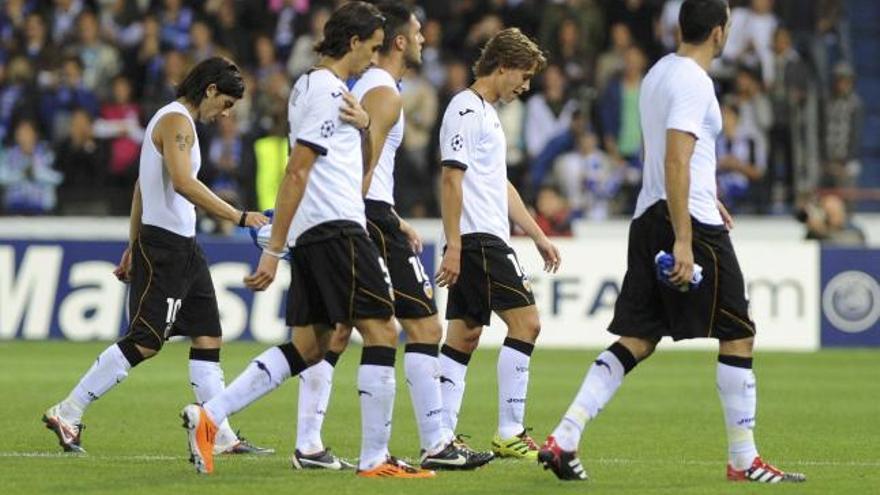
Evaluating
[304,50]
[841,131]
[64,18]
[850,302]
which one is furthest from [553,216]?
[64,18]

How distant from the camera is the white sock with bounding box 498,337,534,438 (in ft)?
38.4

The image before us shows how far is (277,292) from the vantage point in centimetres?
2158

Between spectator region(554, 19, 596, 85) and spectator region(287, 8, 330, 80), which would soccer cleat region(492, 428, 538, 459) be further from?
spectator region(287, 8, 330, 80)

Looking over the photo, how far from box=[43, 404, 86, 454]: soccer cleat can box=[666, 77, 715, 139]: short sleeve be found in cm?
406

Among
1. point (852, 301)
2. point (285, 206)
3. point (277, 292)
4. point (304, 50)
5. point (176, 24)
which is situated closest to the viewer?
point (285, 206)

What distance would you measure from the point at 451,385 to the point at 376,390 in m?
1.63

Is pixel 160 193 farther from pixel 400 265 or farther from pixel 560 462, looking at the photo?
pixel 560 462

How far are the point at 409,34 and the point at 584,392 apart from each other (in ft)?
7.44

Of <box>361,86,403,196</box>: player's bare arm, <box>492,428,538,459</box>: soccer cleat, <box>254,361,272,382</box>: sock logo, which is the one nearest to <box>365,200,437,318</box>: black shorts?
<box>361,86,403,196</box>: player's bare arm

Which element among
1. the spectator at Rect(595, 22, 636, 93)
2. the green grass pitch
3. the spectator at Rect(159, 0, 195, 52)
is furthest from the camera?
the spectator at Rect(159, 0, 195, 52)

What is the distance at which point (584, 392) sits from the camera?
10.0m

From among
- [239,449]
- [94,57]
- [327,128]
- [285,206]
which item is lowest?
[239,449]

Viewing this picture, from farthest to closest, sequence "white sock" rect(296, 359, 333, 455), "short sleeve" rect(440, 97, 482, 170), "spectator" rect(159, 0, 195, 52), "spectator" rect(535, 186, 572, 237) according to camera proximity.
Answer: "spectator" rect(159, 0, 195, 52)
"spectator" rect(535, 186, 572, 237)
"short sleeve" rect(440, 97, 482, 170)
"white sock" rect(296, 359, 333, 455)

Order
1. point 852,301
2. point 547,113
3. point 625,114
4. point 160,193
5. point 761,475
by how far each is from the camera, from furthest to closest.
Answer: point 547,113 → point 625,114 → point 852,301 → point 160,193 → point 761,475
